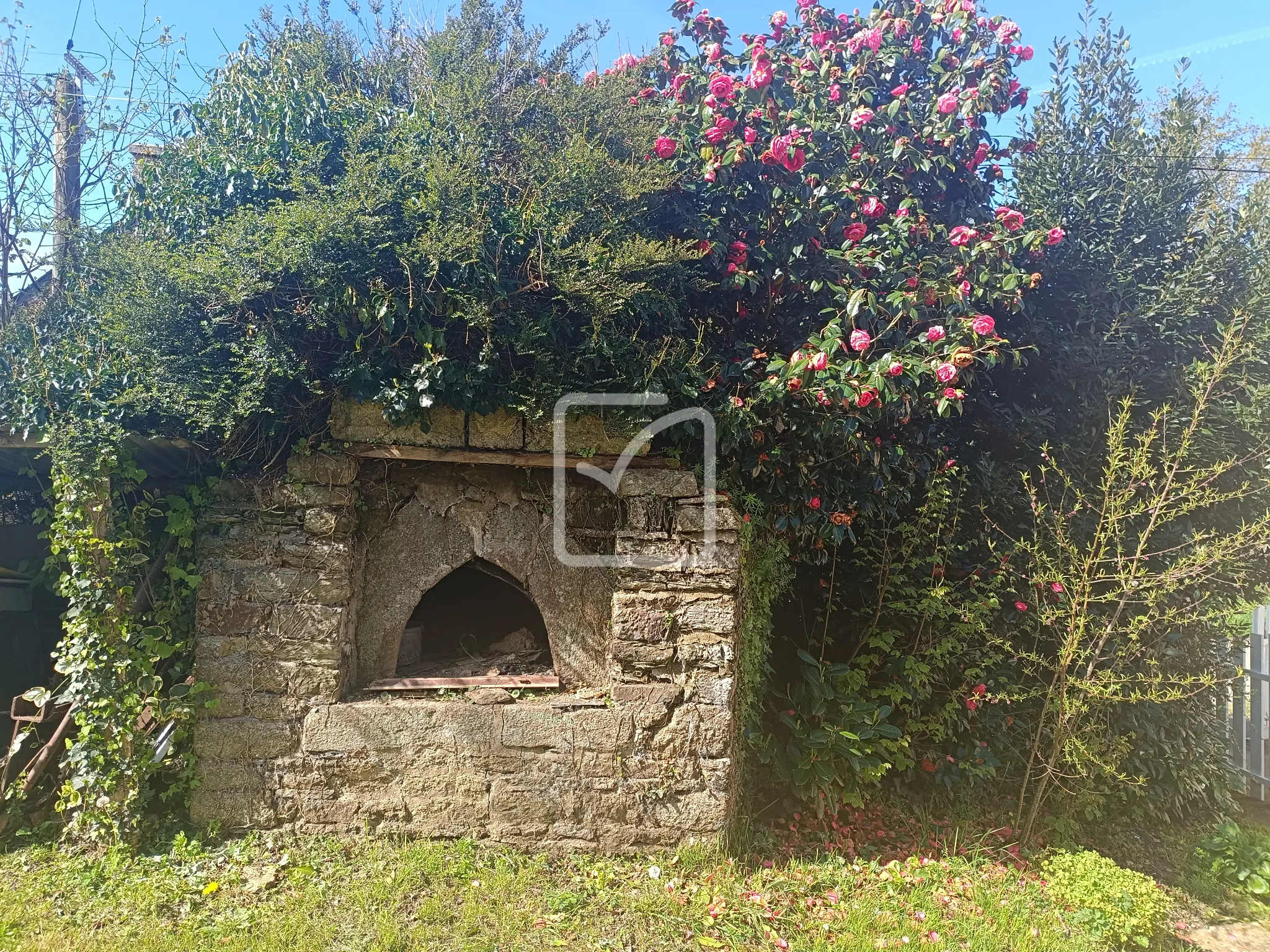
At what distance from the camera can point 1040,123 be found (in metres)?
4.58

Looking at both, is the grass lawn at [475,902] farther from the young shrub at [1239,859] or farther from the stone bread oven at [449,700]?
the young shrub at [1239,859]

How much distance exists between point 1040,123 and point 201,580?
227 inches

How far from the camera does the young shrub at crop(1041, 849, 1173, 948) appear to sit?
3414mm

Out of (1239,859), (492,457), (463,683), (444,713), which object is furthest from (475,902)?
(1239,859)

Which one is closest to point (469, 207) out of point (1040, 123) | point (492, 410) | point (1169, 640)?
point (492, 410)

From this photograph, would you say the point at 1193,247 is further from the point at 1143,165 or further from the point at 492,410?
the point at 492,410

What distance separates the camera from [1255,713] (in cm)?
525

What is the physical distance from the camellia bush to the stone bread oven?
66cm

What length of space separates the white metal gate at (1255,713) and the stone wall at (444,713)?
4413 millimetres

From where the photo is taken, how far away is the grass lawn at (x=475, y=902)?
2988 mm

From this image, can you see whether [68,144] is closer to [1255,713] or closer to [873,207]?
[873,207]

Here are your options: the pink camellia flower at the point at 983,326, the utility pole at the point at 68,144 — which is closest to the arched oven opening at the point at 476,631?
the pink camellia flower at the point at 983,326

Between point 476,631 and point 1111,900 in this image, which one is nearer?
point 1111,900

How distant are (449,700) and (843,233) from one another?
334cm
